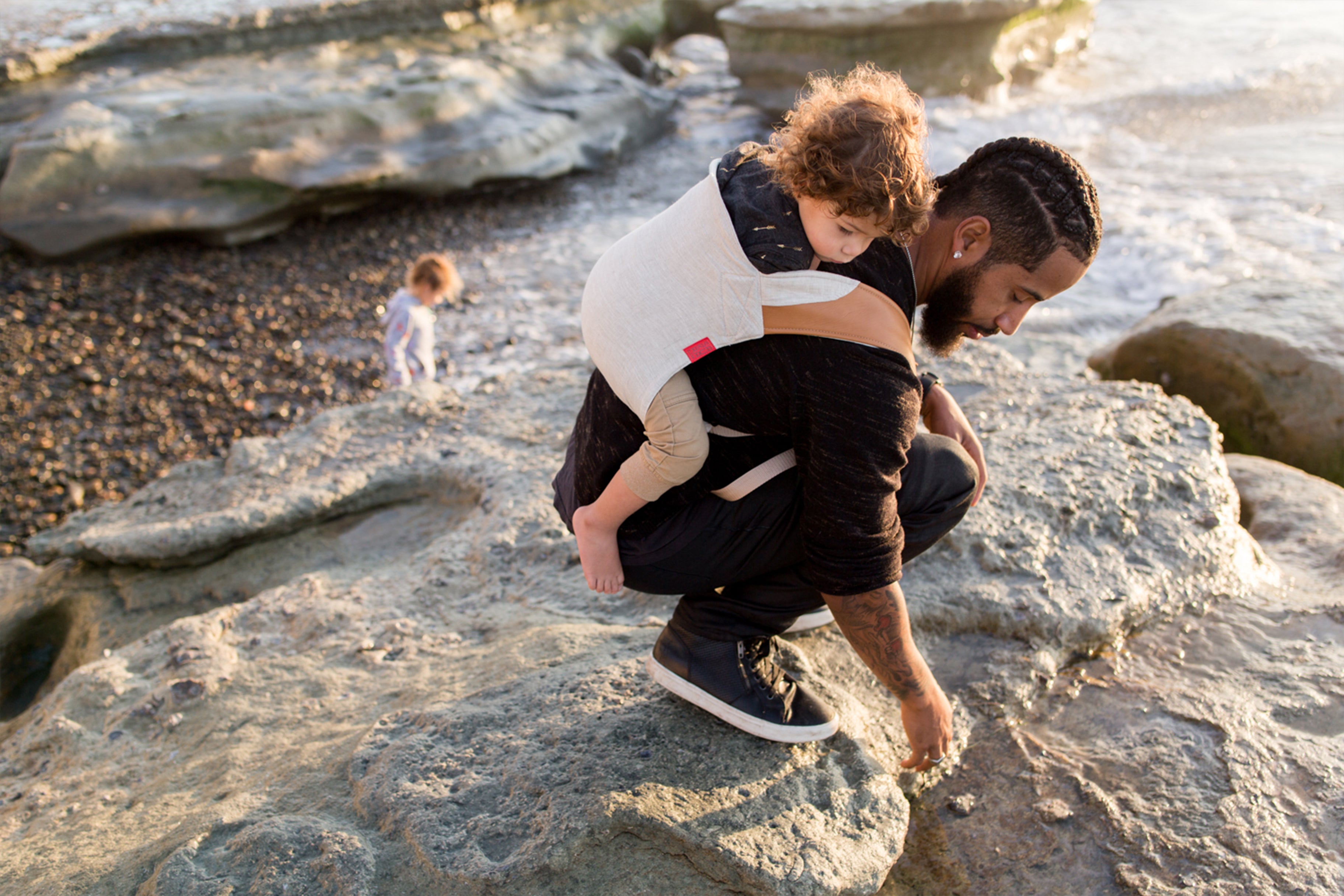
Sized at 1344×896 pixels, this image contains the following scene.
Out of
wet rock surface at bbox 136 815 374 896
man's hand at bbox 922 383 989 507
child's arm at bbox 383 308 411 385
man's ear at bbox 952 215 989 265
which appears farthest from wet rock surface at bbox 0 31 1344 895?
child's arm at bbox 383 308 411 385

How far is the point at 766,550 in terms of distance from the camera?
1866 mm

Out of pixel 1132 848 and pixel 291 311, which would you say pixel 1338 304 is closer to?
pixel 1132 848

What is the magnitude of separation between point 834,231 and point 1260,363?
327 cm

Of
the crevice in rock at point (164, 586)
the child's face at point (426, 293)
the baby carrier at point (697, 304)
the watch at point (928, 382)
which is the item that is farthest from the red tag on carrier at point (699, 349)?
the child's face at point (426, 293)

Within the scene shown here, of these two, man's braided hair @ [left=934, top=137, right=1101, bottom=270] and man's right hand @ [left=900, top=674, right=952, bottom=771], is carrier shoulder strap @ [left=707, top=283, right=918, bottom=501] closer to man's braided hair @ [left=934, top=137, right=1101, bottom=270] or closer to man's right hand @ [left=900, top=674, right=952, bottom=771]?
man's braided hair @ [left=934, top=137, right=1101, bottom=270]

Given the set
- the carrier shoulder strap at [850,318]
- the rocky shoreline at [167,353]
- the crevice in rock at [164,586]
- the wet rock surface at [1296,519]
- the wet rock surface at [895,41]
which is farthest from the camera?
the wet rock surface at [895,41]

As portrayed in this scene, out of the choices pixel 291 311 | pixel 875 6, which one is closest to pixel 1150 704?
pixel 291 311

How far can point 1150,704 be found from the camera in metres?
2.21

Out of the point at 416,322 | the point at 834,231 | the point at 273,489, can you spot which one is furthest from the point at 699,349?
the point at 416,322

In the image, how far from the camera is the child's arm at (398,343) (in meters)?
5.06

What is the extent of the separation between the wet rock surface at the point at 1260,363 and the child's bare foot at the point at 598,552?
3284 millimetres

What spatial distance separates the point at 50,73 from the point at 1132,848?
9516 mm

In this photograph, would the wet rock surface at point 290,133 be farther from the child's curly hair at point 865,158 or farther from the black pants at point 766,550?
the child's curly hair at point 865,158

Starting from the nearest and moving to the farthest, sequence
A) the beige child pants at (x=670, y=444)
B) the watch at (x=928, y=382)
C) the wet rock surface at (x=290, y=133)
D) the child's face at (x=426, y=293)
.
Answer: the beige child pants at (x=670, y=444), the watch at (x=928, y=382), the child's face at (x=426, y=293), the wet rock surface at (x=290, y=133)
